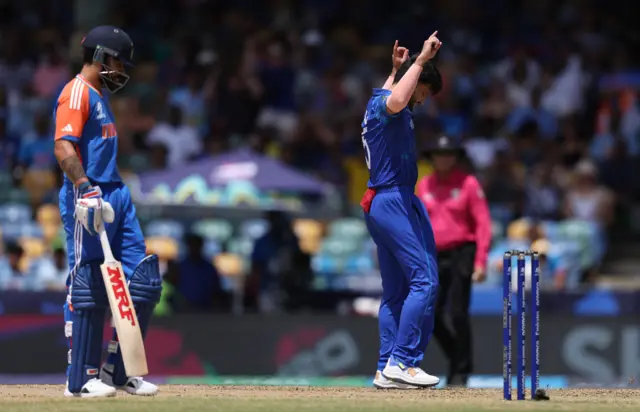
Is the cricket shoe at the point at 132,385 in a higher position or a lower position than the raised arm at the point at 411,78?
lower

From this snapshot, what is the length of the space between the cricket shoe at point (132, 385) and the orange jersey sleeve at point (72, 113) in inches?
51.9

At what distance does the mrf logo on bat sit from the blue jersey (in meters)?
1.67

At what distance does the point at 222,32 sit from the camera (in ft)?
67.8

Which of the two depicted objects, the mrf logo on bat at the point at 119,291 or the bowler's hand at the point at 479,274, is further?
the bowler's hand at the point at 479,274

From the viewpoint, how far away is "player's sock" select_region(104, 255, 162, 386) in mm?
8289

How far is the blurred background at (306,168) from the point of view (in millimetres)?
14172

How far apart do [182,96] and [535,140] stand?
446 cm

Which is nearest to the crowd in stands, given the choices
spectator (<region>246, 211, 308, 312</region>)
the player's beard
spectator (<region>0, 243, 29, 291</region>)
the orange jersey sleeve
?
spectator (<region>0, 243, 29, 291</region>)

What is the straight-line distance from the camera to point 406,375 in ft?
28.7

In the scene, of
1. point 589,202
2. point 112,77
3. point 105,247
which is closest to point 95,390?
point 105,247

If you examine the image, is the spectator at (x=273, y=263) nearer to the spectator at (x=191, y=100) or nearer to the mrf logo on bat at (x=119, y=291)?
A: the spectator at (x=191, y=100)

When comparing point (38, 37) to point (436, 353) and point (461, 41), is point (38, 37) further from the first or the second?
point (436, 353)

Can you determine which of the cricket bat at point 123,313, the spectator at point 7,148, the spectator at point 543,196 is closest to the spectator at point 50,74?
the spectator at point 7,148

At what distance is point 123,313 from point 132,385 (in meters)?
0.58
